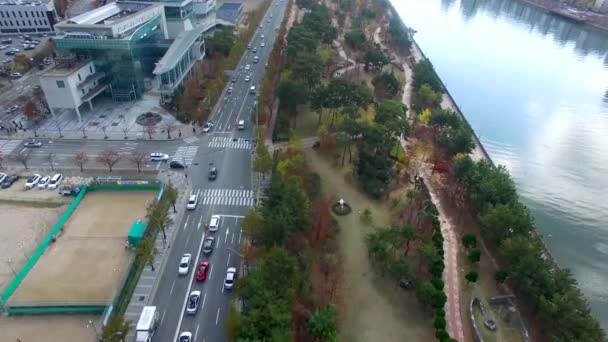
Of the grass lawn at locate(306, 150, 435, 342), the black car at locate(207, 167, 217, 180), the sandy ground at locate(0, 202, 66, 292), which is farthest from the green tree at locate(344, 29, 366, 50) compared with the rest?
the sandy ground at locate(0, 202, 66, 292)

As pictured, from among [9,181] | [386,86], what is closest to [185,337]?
[9,181]

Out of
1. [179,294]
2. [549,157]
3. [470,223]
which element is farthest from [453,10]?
[179,294]

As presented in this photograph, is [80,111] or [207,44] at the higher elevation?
[207,44]

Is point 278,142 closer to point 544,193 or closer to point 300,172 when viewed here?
point 300,172

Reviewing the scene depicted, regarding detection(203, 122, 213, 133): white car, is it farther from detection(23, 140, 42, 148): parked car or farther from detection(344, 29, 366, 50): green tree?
detection(344, 29, 366, 50): green tree

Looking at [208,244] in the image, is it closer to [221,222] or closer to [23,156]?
[221,222]
